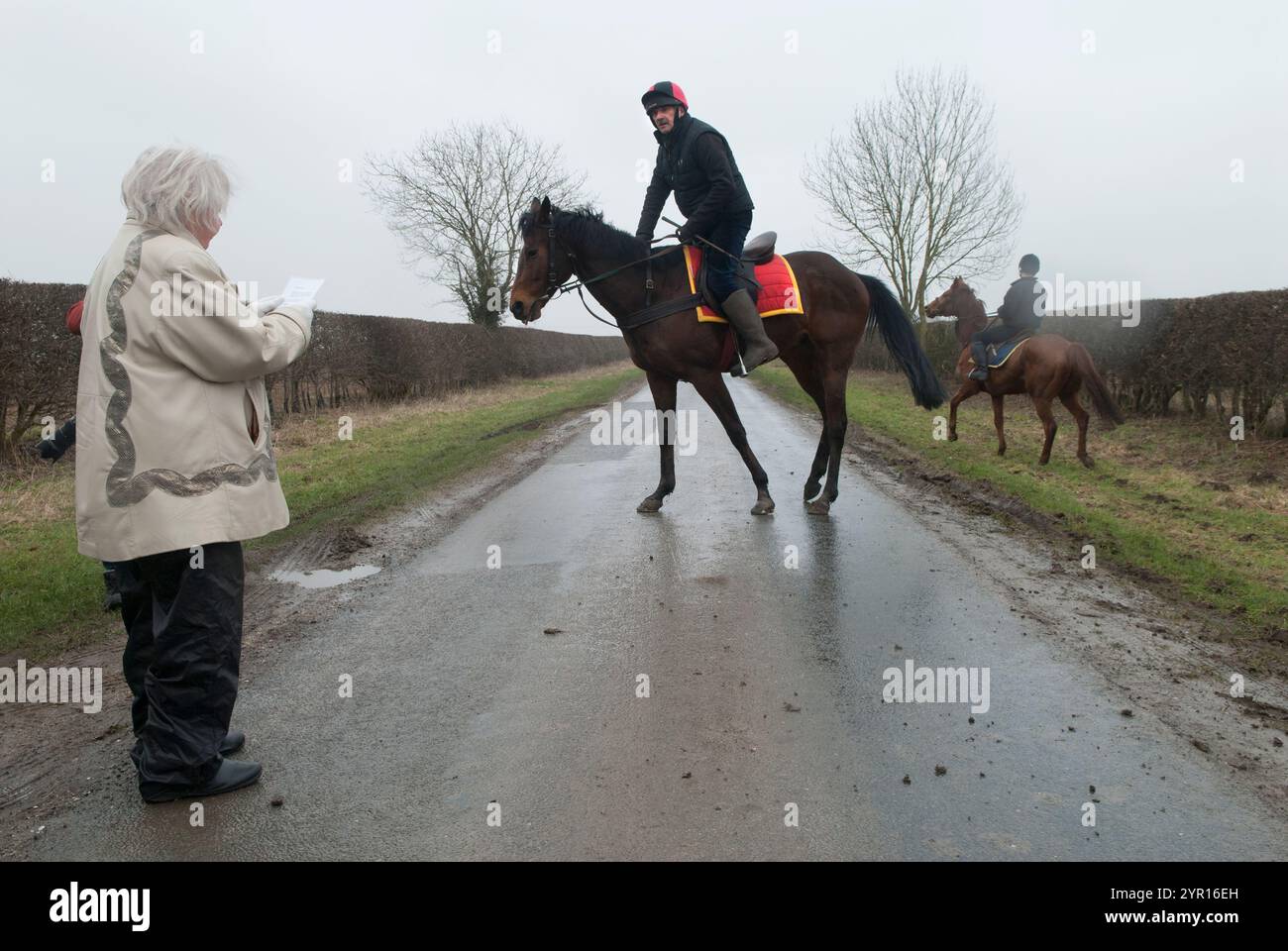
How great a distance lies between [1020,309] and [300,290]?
33.6 feet

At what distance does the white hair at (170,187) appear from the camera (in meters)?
2.87

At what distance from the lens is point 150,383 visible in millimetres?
2848

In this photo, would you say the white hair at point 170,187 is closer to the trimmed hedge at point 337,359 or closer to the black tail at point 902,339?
the trimmed hedge at point 337,359

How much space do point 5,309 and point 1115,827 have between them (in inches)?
452

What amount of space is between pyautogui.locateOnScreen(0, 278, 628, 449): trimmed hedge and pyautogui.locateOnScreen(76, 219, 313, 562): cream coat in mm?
4855

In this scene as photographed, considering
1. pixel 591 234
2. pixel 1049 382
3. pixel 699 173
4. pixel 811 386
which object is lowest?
pixel 811 386

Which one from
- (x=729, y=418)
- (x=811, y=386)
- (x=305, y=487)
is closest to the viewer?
(x=729, y=418)

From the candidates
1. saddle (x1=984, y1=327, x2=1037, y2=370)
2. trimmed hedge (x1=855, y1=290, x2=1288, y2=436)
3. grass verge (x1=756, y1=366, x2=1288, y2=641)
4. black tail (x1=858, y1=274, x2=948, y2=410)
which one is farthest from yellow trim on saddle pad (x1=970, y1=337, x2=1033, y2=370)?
black tail (x1=858, y1=274, x2=948, y2=410)

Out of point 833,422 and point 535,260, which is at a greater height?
point 535,260

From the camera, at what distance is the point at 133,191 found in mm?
2877

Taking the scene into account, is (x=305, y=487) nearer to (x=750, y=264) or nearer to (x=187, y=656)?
(x=750, y=264)

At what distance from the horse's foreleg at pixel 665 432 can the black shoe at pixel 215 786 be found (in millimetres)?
4879

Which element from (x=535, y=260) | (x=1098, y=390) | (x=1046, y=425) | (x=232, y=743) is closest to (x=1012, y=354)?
(x=1046, y=425)

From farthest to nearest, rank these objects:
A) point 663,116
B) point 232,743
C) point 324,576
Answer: point 663,116 < point 324,576 < point 232,743
